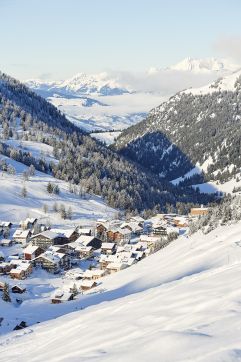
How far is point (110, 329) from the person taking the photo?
70.9ft

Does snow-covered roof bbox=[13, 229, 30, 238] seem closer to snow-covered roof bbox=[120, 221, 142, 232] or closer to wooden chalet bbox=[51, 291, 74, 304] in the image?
snow-covered roof bbox=[120, 221, 142, 232]

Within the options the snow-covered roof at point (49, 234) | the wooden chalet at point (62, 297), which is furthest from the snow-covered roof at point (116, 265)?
the snow-covered roof at point (49, 234)

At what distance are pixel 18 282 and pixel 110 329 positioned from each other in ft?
249

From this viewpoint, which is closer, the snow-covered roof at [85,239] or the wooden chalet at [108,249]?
the wooden chalet at [108,249]

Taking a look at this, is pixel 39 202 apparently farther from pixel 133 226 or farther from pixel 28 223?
pixel 133 226

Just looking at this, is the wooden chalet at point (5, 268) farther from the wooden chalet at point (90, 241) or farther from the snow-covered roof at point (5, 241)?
the wooden chalet at point (90, 241)

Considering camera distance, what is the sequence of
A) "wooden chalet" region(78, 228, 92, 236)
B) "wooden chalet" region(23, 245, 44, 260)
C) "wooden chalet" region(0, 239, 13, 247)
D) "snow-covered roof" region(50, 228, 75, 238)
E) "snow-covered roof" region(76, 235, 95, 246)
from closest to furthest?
1. "wooden chalet" region(23, 245, 44, 260)
2. "snow-covered roof" region(76, 235, 95, 246)
3. "wooden chalet" region(0, 239, 13, 247)
4. "snow-covered roof" region(50, 228, 75, 238)
5. "wooden chalet" region(78, 228, 92, 236)

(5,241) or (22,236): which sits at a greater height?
(22,236)

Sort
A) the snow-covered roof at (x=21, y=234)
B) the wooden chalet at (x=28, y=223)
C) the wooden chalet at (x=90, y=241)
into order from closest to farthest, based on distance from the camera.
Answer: the wooden chalet at (x=90, y=241) → the snow-covered roof at (x=21, y=234) → the wooden chalet at (x=28, y=223)

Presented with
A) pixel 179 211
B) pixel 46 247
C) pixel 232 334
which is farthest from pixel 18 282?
pixel 179 211

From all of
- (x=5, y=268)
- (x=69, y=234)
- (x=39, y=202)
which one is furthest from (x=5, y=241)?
(x=39, y=202)

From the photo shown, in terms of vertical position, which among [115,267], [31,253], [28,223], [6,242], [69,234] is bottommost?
[6,242]

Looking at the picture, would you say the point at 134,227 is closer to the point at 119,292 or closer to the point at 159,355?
the point at 119,292

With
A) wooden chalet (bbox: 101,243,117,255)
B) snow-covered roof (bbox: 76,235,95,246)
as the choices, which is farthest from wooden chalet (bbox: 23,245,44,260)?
wooden chalet (bbox: 101,243,117,255)
